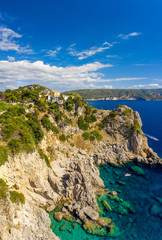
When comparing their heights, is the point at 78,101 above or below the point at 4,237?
above

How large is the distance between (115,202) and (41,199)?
17.4m

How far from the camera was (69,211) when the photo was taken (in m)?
27.2

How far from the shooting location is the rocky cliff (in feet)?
70.4

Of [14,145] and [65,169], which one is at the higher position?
[14,145]

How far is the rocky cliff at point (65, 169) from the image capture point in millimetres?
21469

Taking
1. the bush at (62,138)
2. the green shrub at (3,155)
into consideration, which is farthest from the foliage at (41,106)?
the green shrub at (3,155)

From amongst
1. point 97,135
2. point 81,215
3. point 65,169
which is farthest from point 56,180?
point 97,135

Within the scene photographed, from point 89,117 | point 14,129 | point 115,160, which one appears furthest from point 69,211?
point 89,117

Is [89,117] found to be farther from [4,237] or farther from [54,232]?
[4,237]

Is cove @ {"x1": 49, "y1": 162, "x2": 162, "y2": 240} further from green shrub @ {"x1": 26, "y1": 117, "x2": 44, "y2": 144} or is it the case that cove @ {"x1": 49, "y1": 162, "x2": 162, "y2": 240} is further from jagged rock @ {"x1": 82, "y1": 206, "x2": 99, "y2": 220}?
green shrub @ {"x1": 26, "y1": 117, "x2": 44, "y2": 144}

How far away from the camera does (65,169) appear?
40.2 metres

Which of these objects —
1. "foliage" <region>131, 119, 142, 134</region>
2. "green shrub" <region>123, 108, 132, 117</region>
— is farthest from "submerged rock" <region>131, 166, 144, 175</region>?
"green shrub" <region>123, 108, 132, 117</region>

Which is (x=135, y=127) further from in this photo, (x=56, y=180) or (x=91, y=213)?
(x=91, y=213)

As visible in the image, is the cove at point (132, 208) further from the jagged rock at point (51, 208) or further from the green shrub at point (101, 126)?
the green shrub at point (101, 126)
